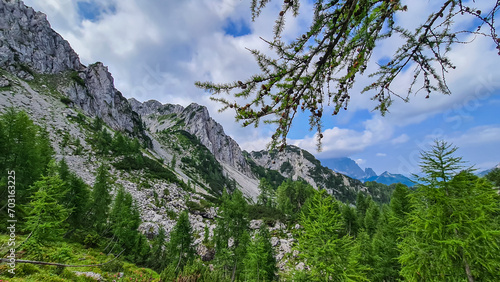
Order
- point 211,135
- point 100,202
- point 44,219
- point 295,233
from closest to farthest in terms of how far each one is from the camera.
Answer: point 44,219 → point 295,233 → point 100,202 → point 211,135

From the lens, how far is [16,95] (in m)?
61.2

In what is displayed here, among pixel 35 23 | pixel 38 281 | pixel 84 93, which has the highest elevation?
pixel 35 23

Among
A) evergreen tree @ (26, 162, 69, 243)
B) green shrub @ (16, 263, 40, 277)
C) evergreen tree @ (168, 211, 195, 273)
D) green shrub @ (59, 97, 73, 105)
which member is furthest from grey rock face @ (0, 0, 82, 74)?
green shrub @ (16, 263, 40, 277)

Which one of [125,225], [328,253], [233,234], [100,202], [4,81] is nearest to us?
[328,253]

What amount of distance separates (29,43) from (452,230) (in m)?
141

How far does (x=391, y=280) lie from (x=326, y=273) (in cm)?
1666

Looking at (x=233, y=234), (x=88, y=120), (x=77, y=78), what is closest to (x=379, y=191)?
(x=233, y=234)

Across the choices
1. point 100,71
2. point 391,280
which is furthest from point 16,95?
point 391,280

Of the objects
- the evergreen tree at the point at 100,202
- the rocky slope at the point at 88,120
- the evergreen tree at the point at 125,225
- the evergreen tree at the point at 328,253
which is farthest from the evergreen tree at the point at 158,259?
the evergreen tree at the point at 328,253

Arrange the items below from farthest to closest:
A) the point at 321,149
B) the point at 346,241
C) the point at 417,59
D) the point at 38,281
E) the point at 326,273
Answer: the point at 346,241
the point at 326,273
the point at 38,281
the point at 417,59
the point at 321,149

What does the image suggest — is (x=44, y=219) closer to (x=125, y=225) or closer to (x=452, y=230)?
(x=125, y=225)

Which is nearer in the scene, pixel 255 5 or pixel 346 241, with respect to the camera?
pixel 255 5

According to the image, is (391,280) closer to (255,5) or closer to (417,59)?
(417,59)

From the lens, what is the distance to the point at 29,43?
88062mm
